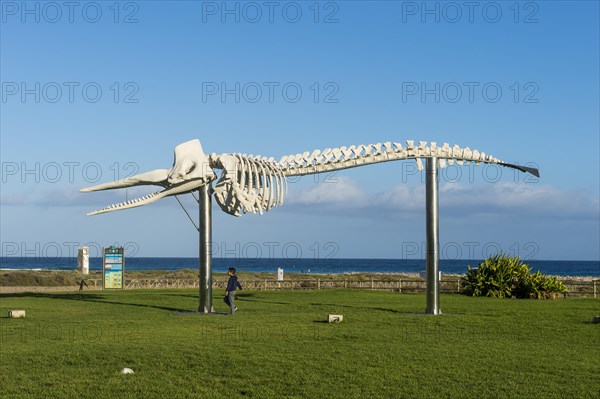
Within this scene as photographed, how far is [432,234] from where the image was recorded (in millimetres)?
20734

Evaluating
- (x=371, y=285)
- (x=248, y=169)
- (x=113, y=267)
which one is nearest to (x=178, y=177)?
(x=248, y=169)

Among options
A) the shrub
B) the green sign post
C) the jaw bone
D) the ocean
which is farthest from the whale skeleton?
the ocean

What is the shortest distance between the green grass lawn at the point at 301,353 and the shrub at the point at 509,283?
6827mm

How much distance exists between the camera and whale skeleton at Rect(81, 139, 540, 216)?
21.2m

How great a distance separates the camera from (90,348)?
1409 cm

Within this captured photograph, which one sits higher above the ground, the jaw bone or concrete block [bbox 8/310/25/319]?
the jaw bone

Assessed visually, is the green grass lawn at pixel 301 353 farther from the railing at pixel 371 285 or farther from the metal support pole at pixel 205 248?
the railing at pixel 371 285

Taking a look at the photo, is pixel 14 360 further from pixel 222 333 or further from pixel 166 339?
pixel 222 333

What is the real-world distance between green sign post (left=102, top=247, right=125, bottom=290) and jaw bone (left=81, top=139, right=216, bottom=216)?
1334cm

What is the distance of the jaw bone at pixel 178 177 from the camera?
21.0 metres

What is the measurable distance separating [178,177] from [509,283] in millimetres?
15173

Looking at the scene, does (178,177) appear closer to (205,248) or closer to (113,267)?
(205,248)

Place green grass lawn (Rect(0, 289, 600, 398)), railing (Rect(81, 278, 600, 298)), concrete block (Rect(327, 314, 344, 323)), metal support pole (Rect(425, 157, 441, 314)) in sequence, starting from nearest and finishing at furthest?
green grass lawn (Rect(0, 289, 600, 398))
concrete block (Rect(327, 314, 344, 323))
metal support pole (Rect(425, 157, 441, 314))
railing (Rect(81, 278, 600, 298))

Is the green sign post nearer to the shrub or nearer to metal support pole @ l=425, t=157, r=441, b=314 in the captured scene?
the shrub
